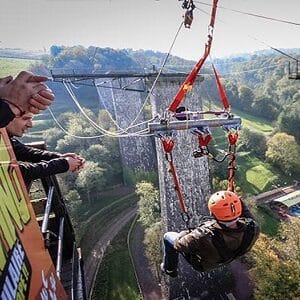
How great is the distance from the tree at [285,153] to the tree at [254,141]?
4.65ft

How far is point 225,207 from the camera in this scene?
9.62 feet

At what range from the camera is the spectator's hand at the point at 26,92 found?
127 cm

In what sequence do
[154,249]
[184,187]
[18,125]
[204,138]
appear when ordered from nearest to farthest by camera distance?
[18,125], [204,138], [184,187], [154,249]

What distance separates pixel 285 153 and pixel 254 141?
3.08 m

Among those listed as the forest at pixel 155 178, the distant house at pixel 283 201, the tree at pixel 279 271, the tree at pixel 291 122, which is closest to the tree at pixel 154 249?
the forest at pixel 155 178

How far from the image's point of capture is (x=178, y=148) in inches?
436

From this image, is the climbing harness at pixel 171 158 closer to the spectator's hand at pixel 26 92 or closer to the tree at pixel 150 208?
the spectator's hand at pixel 26 92

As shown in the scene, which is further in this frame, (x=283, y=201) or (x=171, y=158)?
(x=283, y=201)

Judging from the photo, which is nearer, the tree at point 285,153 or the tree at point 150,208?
the tree at point 150,208

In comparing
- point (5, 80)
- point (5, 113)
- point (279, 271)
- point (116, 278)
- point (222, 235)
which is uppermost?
point (5, 80)

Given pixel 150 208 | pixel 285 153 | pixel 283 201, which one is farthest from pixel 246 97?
pixel 150 208

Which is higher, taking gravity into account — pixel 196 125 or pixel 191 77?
pixel 191 77

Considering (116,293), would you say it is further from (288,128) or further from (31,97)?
(288,128)

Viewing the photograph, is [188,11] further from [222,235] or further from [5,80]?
[5,80]
